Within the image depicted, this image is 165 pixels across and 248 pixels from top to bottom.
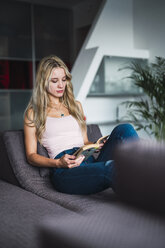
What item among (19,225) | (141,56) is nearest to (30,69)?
(141,56)

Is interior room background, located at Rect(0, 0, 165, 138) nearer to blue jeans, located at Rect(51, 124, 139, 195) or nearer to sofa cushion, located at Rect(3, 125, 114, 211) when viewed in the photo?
sofa cushion, located at Rect(3, 125, 114, 211)

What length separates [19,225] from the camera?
1.30 m

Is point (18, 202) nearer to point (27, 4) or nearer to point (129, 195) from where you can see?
point (129, 195)

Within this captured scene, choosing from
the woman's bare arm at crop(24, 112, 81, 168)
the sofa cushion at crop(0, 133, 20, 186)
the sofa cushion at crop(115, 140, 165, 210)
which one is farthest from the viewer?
the sofa cushion at crop(0, 133, 20, 186)

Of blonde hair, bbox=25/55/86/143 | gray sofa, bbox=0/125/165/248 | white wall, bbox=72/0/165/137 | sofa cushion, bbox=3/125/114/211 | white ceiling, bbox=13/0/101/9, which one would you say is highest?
white ceiling, bbox=13/0/101/9

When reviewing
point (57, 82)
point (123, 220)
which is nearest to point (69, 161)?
point (57, 82)

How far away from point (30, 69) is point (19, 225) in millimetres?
4150

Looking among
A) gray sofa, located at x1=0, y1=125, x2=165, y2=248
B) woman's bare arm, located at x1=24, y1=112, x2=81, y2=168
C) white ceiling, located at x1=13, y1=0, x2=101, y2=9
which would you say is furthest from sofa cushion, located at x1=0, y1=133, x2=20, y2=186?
white ceiling, located at x1=13, y1=0, x2=101, y2=9

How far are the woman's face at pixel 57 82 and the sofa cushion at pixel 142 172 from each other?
1.40m

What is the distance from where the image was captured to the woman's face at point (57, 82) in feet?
6.57

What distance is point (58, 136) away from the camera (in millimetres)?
1928

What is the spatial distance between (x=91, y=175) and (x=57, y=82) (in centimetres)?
70

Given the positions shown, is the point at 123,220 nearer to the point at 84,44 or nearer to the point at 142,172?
the point at 142,172

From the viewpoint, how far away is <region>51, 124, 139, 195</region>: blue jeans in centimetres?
157
